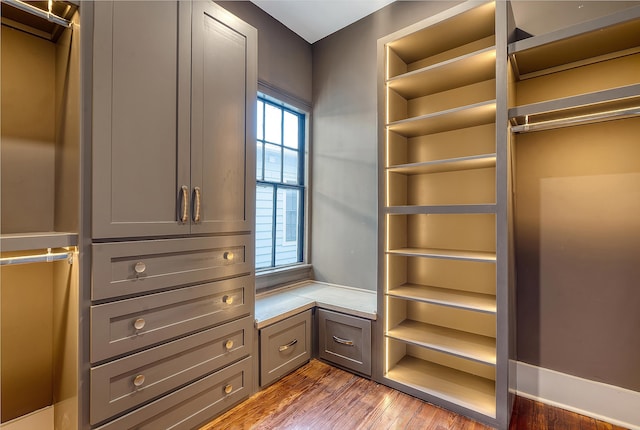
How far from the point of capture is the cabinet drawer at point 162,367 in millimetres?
1328

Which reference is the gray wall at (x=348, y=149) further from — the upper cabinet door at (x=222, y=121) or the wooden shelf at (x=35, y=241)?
the wooden shelf at (x=35, y=241)

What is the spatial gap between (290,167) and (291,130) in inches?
15.3

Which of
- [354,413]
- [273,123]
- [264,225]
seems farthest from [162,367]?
[273,123]

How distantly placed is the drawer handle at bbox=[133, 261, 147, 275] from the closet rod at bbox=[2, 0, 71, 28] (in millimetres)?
1105

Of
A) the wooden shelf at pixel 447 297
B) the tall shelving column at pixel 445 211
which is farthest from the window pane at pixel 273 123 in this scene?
the wooden shelf at pixel 447 297

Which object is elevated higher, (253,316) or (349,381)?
(253,316)

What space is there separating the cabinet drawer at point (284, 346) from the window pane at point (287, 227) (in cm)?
75

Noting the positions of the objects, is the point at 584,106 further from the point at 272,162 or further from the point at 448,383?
the point at 272,162

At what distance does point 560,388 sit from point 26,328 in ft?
10.1

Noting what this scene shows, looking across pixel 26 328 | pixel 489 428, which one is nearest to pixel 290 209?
pixel 26 328

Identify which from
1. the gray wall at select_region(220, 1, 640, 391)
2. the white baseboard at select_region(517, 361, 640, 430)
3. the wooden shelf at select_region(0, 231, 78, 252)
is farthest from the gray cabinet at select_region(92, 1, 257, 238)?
the white baseboard at select_region(517, 361, 640, 430)

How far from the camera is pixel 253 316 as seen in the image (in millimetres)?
2000

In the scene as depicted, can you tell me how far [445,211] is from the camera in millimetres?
1937

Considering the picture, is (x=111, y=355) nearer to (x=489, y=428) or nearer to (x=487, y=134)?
(x=489, y=428)
